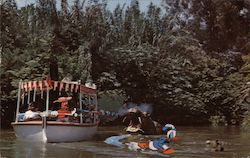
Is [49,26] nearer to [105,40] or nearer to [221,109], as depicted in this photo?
[105,40]

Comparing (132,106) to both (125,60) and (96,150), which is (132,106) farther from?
(96,150)

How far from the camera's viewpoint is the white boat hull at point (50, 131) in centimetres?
1788

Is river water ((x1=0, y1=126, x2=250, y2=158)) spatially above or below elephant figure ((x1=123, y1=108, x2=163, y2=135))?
below

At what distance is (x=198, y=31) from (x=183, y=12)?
2219mm

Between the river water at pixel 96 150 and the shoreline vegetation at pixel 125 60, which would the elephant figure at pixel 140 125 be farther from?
the shoreline vegetation at pixel 125 60

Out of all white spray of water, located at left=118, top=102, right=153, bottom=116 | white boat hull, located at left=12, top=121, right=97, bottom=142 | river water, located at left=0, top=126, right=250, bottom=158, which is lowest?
river water, located at left=0, top=126, right=250, bottom=158

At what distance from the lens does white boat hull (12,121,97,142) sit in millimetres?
17875

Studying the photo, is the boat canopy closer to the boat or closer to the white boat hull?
the boat

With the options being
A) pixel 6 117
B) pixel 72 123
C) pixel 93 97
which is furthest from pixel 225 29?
pixel 6 117

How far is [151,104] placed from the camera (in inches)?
1302

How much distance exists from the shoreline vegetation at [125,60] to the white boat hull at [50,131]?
8499 mm

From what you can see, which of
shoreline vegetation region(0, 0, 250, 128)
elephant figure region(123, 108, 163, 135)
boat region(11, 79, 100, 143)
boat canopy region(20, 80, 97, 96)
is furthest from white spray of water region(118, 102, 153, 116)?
boat canopy region(20, 80, 97, 96)

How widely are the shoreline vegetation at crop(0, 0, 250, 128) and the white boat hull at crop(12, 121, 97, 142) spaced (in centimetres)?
850

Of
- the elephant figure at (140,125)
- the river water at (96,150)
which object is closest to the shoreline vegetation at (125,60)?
the elephant figure at (140,125)
